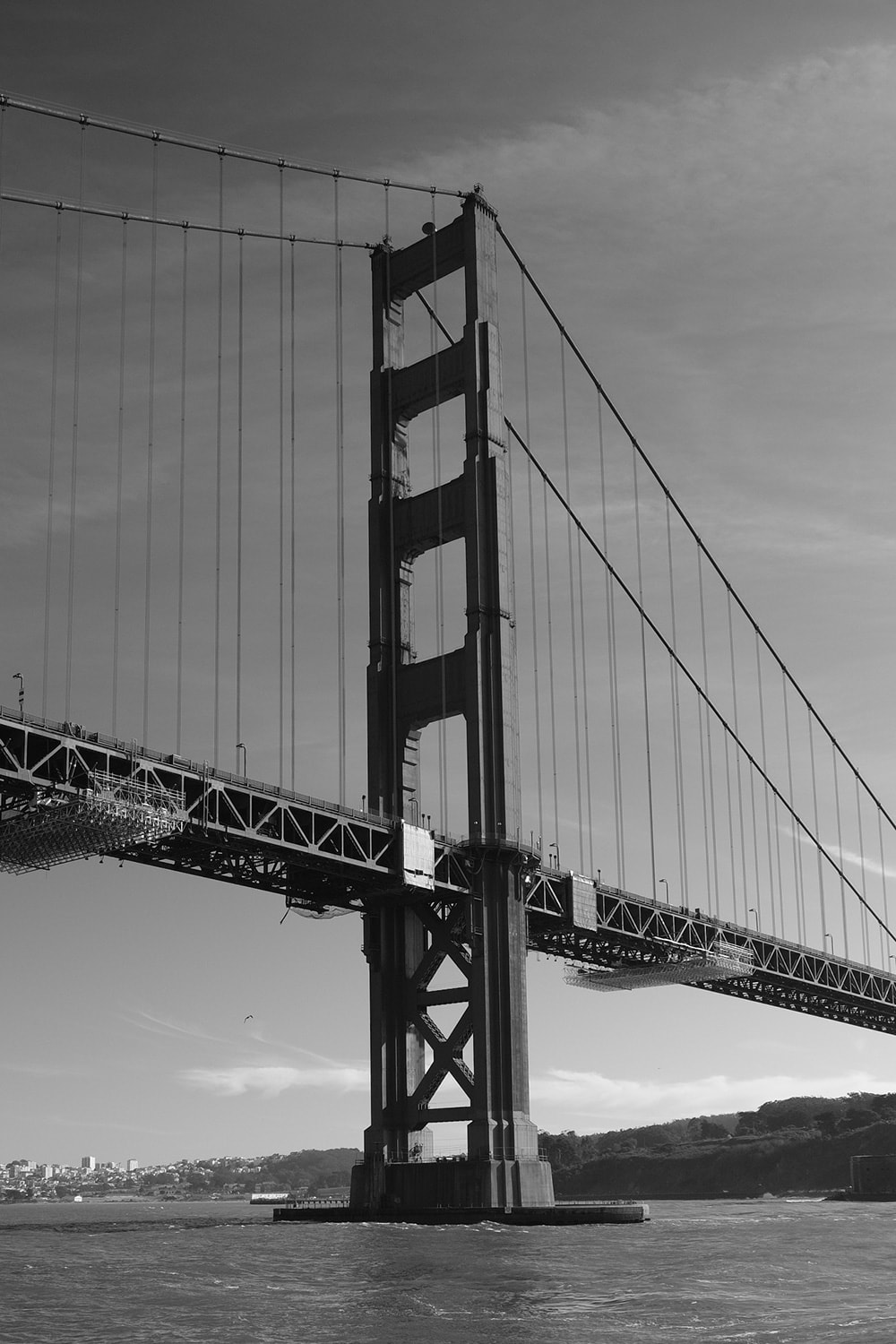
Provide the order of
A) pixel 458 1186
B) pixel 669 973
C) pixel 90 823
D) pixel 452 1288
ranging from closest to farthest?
pixel 452 1288, pixel 90 823, pixel 458 1186, pixel 669 973

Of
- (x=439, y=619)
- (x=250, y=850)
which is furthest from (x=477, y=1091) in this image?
(x=439, y=619)

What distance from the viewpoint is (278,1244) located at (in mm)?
50625

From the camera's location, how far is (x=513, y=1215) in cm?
5978

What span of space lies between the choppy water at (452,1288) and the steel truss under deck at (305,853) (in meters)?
12.8

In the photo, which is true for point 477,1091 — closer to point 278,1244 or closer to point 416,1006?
point 416,1006

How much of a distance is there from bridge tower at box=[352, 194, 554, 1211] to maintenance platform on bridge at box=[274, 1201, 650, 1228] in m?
0.53

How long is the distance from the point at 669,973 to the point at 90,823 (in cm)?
4049

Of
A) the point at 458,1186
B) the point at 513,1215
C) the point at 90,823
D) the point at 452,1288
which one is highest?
the point at 90,823

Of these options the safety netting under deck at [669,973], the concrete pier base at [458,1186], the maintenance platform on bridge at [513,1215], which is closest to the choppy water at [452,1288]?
the maintenance platform on bridge at [513,1215]

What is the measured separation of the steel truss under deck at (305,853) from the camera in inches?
2051

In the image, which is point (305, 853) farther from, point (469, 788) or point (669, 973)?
point (669, 973)

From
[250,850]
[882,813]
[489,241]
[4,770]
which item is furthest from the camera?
[882,813]

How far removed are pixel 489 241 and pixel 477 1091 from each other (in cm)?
3564

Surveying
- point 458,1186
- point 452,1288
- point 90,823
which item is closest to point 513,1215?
point 458,1186
